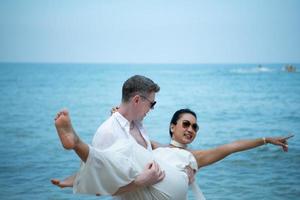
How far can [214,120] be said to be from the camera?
2083 centimetres

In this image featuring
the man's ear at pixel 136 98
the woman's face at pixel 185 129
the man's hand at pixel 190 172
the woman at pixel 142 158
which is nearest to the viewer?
the woman at pixel 142 158

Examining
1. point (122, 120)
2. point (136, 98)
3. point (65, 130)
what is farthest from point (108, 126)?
point (65, 130)

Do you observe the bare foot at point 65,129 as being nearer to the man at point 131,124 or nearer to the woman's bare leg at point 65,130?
the woman's bare leg at point 65,130

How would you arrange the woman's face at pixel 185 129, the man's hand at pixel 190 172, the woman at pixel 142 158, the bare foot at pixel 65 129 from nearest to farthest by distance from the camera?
the bare foot at pixel 65 129 < the woman at pixel 142 158 < the man's hand at pixel 190 172 < the woman's face at pixel 185 129

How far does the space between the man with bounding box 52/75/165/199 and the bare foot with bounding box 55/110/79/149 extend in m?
0.44

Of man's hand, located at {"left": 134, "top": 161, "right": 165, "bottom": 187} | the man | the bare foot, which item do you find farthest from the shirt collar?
the bare foot

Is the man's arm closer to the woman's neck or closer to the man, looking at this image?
the man

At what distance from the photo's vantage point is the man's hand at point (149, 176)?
8.45 feet

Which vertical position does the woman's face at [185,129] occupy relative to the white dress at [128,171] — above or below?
above

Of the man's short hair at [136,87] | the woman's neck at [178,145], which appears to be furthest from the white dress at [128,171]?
the man's short hair at [136,87]

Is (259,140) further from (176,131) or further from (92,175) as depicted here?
(92,175)

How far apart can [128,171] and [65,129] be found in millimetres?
460

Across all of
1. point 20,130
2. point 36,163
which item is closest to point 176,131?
point 36,163

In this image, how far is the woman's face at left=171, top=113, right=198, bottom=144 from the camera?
3.05m
